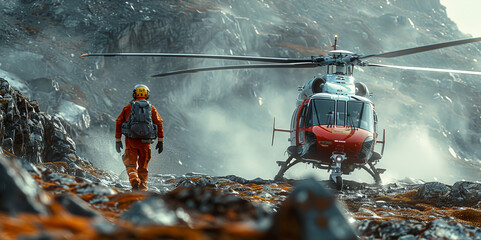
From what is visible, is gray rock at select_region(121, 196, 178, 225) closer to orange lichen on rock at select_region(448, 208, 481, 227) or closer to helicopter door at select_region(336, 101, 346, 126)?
orange lichen on rock at select_region(448, 208, 481, 227)

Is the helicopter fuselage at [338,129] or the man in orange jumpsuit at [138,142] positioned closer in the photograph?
the man in orange jumpsuit at [138,142]

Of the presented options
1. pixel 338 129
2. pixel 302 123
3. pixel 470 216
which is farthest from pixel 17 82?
pixel 470 216

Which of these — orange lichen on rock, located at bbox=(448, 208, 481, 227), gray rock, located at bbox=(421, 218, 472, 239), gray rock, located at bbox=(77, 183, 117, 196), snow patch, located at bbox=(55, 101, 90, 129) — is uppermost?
snow patch, located at bbox=(55, 101, 90, 129)

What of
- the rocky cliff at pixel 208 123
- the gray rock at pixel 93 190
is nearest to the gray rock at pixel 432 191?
the rocky cliff at pixel 208 123

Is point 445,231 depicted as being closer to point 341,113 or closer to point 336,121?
point 336,121

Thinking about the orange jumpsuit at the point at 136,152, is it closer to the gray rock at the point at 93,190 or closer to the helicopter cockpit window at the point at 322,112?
the helicopter cockpit window at the point at 322,112

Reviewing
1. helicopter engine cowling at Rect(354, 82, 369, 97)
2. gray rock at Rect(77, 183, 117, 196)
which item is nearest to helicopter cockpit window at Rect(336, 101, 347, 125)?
helicopter engine cowling at Rect(354, 82, 369, 97)
